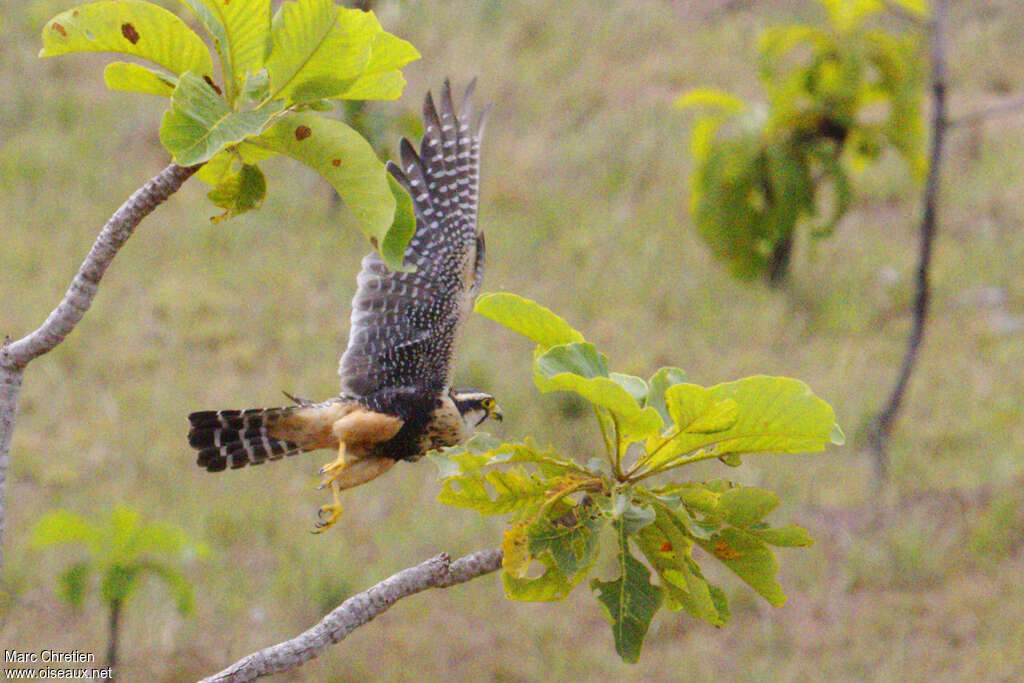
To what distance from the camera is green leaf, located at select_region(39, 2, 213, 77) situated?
1.80 m

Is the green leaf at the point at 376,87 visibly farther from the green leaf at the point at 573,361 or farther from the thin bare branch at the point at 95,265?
the green leaf at the point at 573,361

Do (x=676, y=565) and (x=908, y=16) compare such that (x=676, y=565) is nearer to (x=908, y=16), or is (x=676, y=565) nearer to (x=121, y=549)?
(x=121, y=549)

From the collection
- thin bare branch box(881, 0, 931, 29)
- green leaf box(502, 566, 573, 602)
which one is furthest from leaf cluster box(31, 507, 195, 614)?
thin bare branch box(881, 0, 931, 29)

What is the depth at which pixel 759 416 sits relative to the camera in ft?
5.98

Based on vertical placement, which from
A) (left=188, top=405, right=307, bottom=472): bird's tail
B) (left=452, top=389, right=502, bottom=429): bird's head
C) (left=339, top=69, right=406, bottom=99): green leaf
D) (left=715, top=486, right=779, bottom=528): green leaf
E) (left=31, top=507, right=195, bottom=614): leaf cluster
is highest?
(left=339, top=69, right=406, bottom=99): green leaf

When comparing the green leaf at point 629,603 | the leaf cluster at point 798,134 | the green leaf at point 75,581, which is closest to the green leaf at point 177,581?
the green leaf at point 75,581

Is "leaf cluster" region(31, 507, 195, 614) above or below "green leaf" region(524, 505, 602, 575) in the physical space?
below

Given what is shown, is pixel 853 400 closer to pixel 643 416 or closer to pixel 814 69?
pixel 814 69

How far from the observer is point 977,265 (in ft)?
26.5

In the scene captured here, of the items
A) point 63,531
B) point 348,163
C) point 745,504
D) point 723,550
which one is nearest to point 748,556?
point 723,550

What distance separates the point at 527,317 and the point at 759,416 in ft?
1.34

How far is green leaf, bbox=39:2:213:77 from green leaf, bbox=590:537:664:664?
1.07m

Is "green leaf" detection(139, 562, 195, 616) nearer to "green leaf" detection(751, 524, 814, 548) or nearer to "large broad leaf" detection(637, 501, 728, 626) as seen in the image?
"large broad leaf" detection(637, 501, 728, 626)

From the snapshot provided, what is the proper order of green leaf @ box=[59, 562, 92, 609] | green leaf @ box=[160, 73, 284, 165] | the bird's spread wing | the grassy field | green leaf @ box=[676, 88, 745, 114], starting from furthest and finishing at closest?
green leaf @ box=[676, 88, 745, 114]
the grassy field
green leaf @ box=[59, 562, 92, 609]
the bird's spread wing
green leaf @ box=[160, 73, 284, 165]
